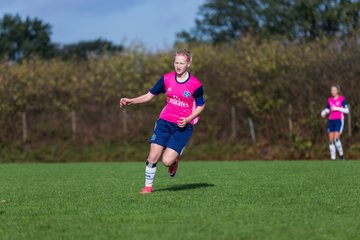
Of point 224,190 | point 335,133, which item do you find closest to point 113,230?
point 224,190

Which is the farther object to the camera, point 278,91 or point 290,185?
point 278,91

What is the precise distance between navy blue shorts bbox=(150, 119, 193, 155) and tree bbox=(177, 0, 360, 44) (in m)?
38.7

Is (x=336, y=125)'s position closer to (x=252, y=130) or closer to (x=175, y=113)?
(x=252, y=130)

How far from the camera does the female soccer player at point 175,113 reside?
35.2ft

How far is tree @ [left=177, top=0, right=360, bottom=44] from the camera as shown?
179 feet

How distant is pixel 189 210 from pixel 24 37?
6624 centimetres

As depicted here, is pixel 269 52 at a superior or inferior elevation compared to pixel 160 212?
superior

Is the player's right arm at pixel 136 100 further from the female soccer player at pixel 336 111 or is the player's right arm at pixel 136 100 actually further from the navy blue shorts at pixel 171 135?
the female soccer player at pixel 336 111

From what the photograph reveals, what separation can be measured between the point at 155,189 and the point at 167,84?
197cm

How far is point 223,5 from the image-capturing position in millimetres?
67188

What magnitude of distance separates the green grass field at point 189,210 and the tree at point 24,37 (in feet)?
193

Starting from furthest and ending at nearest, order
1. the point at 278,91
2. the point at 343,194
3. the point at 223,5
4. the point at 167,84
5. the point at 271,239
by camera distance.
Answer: the point at 223,5
the point at 278,91
the point at 167,84
the point at 343,194
the point at 271,239

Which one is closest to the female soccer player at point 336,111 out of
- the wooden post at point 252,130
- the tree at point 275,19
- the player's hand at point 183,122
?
the wooden post at point 252,130

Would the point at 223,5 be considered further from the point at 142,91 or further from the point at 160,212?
the point at 160,212
